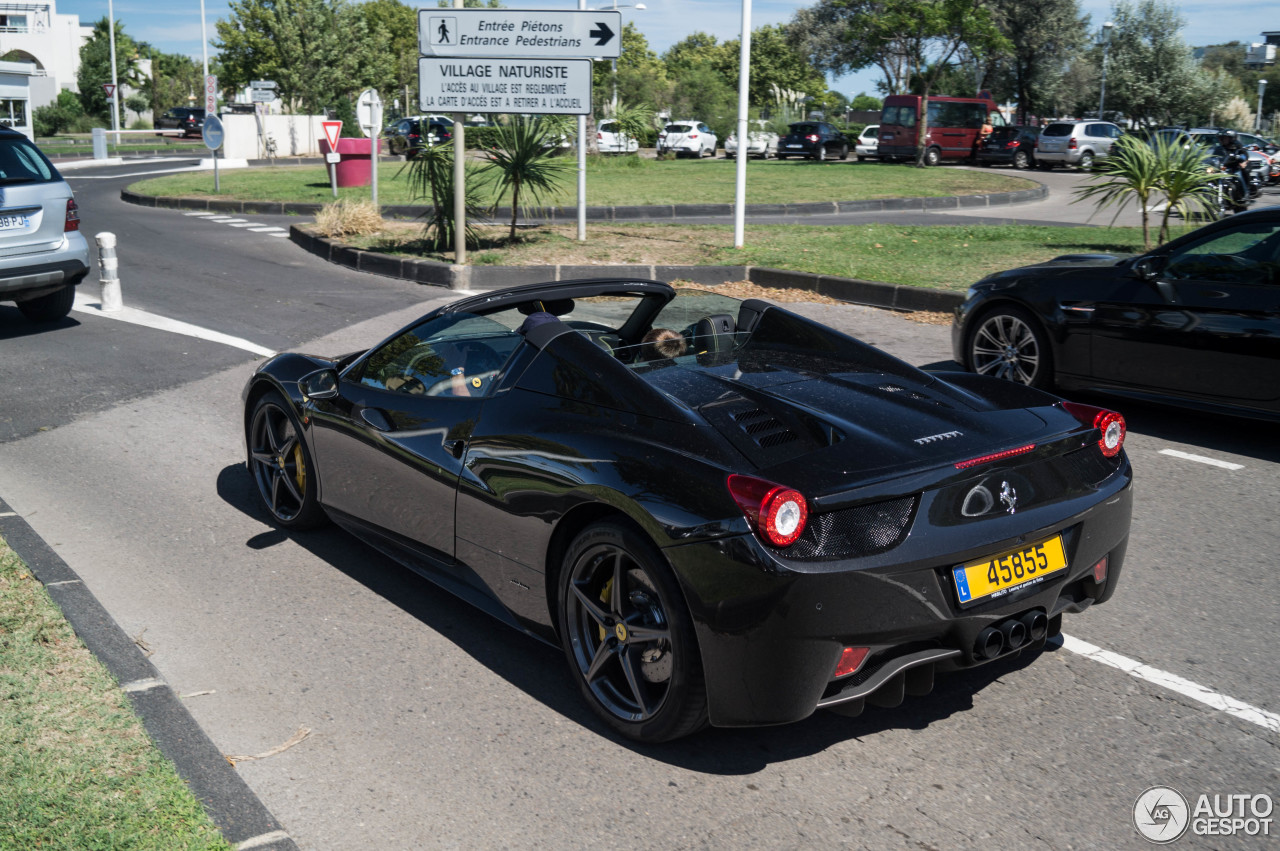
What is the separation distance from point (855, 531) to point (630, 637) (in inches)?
31.3

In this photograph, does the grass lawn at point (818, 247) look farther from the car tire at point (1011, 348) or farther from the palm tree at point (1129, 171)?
the car tire at point (1011, 348)

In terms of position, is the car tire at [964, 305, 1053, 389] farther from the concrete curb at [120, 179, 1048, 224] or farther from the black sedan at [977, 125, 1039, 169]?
the black sedan at [977, 125, 1039, 169]

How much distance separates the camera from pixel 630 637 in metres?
3.53

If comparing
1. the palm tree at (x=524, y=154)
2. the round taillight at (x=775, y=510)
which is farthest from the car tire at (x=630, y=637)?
the palm tree at (x=524, y=154)

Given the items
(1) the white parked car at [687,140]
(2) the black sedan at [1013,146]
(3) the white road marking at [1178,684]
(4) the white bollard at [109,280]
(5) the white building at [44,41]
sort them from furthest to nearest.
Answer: (5) the white building at [44,41] < (1) the white parked car at [687,140] < (2) the black sedan at [1013,146] < (4) the white bollard at [109,280] < (3) the white road marking at [1178,684]

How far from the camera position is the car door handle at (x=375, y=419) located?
4617mm

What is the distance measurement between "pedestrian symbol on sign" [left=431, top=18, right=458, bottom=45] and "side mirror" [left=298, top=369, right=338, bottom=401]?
1047 centimetres

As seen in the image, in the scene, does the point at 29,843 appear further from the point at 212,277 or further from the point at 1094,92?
the point at 1094,92

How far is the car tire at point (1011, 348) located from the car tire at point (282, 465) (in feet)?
15.0

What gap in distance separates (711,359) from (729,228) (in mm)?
14840

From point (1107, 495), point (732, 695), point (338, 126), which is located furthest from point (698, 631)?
point (338, 126)

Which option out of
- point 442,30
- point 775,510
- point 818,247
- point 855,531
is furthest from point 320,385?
point 818,247

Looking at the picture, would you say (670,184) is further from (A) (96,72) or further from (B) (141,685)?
(A) (96,72)

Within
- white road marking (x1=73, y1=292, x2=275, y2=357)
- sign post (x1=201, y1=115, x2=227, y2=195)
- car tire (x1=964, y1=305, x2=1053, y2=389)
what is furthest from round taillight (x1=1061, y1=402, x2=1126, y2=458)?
sign post (x1=201, y1=115, x2=227, y2=195)
